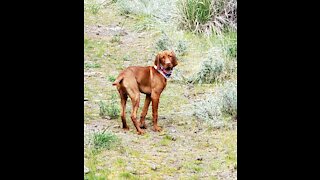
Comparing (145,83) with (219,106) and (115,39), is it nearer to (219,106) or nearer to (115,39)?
(115,39)

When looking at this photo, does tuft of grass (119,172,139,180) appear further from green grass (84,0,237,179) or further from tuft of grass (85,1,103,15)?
tuft of grass (85,1,103,15)

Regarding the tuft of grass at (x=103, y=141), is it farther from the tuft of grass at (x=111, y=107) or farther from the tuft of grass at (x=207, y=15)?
the tuft of grass at (x=207, y=15)

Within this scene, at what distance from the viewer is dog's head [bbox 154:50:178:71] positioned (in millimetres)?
5016

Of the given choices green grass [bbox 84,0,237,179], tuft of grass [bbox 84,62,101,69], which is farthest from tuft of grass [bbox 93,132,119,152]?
tuft of grass [bbox 84,62,101,69]

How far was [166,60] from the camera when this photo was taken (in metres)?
5.03

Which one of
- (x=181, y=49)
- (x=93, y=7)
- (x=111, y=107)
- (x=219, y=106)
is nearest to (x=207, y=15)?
(x=181, y=49)

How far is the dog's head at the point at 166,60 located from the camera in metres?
5.02

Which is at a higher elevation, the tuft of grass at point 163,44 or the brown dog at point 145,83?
A: the tuft of grass at point 163,44

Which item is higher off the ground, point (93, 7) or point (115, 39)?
point (93, 7)

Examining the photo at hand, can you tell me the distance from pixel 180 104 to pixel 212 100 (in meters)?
0.22

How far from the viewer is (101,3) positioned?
204 inches

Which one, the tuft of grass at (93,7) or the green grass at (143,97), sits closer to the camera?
the green grass at (143,97)

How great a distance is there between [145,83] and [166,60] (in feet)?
0.72

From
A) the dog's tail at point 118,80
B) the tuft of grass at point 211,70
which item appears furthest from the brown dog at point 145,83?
the tuft of grass at point 211,70
